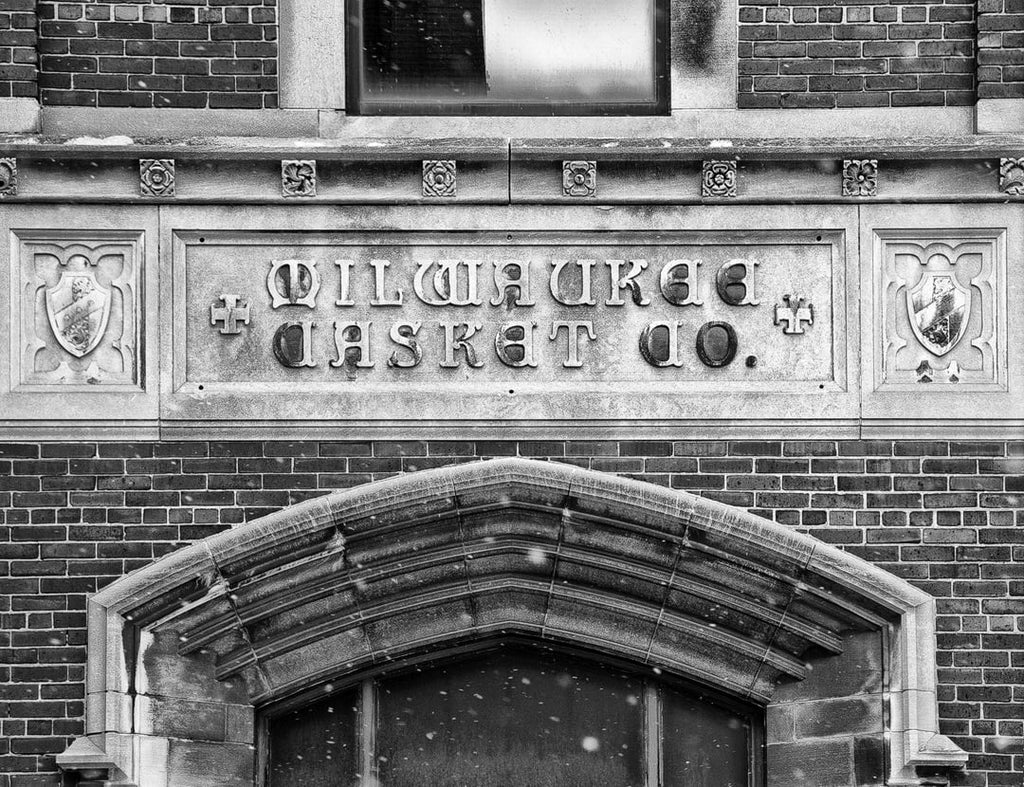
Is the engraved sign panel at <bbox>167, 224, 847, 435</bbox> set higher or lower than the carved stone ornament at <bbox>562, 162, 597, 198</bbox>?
lower

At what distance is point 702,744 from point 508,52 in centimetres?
330

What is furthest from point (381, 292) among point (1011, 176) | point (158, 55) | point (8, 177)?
point (1011, 176)

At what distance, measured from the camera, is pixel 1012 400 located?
7168 millimetres

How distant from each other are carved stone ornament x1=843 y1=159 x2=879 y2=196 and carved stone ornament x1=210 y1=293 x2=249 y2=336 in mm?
2707

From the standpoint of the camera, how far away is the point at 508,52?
24.9ft

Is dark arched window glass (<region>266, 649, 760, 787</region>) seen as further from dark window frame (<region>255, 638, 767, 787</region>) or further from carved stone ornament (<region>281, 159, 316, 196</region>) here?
carved stone ornament (<region>281, 159, 316, 196</region>)

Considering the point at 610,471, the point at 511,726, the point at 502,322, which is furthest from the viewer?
the point at 511,726

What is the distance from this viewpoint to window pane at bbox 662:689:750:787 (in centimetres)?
748

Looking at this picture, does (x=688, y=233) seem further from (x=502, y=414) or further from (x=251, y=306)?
(x=251, y=306)

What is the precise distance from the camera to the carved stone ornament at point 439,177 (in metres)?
7.25

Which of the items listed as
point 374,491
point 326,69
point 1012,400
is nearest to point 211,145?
point 326,69

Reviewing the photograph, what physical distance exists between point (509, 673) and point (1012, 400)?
2557mm

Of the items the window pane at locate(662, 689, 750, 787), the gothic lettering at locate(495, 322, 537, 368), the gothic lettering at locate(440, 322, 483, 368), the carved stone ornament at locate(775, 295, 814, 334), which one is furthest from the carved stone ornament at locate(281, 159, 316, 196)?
the window pane at locate(662, 689, 750, 787)

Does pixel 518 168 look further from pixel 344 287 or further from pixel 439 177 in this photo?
pixel 344 287
